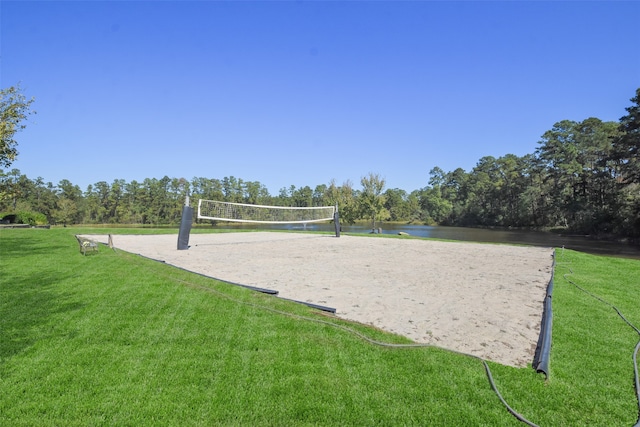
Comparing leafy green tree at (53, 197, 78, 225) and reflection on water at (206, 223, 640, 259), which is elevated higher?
leafy green tree at (53, 197, 78, 225)

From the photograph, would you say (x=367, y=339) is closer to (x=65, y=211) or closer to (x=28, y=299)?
(x=28, y=299)

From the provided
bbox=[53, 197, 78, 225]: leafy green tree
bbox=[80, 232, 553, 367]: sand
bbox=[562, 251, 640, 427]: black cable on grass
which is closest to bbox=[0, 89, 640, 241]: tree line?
bbox=[53, 197, 78, 225]: leafy green tree

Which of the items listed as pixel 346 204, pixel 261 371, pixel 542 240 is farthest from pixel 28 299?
pixel 346 204

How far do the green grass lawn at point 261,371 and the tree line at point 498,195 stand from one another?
8923 millimetres

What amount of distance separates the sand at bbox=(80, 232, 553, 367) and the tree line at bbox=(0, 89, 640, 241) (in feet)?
27.8

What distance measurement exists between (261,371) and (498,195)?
67931 mm

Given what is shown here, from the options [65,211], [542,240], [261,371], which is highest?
[65,211]

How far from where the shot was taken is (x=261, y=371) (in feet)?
9.27

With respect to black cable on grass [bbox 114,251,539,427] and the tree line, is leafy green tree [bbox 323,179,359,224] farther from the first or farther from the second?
black cable on grass [bbox 114,251,539,427]

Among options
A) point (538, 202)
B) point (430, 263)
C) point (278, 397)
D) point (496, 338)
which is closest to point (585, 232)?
point (538, 202)

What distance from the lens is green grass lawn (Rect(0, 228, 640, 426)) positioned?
229 centimetres

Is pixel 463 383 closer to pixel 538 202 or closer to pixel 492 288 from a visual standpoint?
pixel 492 288

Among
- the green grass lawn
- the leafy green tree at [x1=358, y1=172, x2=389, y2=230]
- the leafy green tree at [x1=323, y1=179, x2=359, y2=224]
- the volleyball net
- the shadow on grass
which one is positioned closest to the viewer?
the green grass lawn

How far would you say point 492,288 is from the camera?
19.4ft
